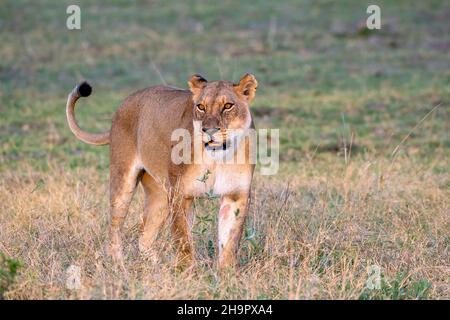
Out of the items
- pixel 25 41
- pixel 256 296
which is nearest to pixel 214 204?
pixel 256 296

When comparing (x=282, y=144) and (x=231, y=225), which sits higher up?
(x=231, y=225)

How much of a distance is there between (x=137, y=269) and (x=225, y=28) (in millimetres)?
13736

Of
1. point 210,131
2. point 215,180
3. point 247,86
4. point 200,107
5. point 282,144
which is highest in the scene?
point 247,86

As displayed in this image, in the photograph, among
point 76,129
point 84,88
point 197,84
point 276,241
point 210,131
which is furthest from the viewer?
point 76,129

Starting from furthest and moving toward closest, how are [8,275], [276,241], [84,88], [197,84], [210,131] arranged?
[84,88], [276,241], [197,84], [210,131], [8,275]

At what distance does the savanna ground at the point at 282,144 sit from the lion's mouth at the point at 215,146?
24.2 inches

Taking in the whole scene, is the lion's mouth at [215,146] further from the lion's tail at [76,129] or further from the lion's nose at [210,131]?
the lion's tail at [76,129]

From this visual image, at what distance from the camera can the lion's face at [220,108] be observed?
226 inches

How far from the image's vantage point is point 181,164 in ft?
19.8

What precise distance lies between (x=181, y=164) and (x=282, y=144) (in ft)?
16.4

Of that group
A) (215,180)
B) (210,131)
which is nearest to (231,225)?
(215,180)

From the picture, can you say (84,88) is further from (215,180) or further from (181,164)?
(215,180)

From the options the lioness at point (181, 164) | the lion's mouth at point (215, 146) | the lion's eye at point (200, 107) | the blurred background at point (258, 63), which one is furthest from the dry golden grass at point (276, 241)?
the blurred background at point (258, 63)

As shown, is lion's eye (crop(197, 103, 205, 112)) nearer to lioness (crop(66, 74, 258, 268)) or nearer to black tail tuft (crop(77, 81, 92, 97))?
lioness (crop(66, 74, 258, 268))
